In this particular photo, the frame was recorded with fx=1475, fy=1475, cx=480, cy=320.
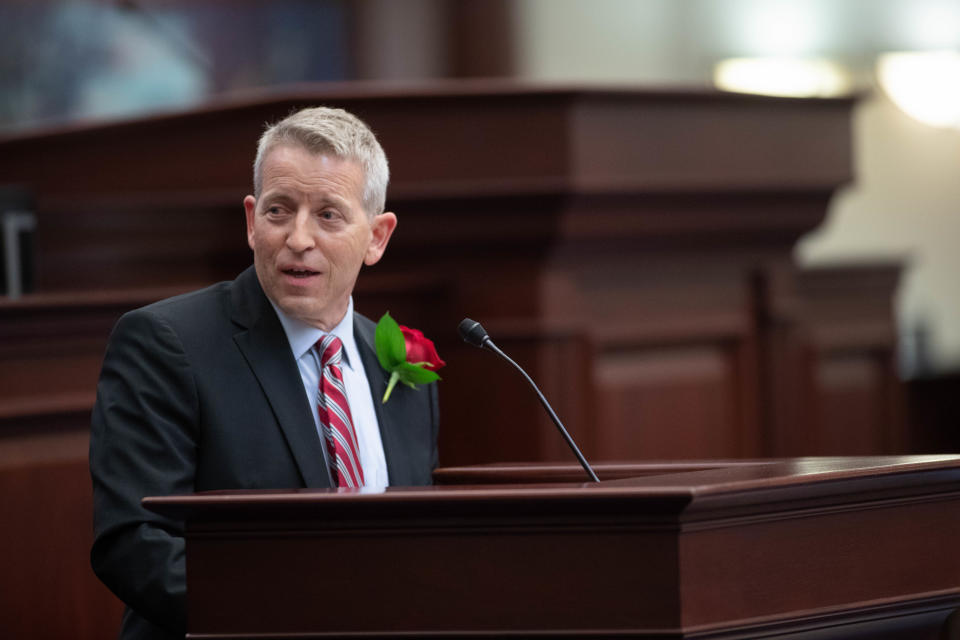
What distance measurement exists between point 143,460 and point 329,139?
546 millimetres

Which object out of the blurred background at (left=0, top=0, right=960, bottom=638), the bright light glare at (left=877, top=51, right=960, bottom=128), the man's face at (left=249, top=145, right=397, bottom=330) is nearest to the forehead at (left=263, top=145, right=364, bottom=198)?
the man's face at (left=249, top=145, right=397, bottom=330)

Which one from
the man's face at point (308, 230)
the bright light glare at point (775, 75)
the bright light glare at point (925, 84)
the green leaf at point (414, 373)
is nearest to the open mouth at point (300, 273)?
the man's face at point (308, 230)

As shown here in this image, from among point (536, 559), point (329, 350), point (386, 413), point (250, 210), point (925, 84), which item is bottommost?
point (536, 559)

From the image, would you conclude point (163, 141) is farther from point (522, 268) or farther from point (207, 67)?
point (207, 67)

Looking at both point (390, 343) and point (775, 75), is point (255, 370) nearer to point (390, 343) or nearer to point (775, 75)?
point (390, 343)

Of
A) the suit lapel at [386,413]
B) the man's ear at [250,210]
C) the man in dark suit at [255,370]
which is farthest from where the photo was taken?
the suit lapel at [386,413]

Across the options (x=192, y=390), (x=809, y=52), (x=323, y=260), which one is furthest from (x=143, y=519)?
(x=809, y=52)

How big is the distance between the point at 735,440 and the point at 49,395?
2.01 meters

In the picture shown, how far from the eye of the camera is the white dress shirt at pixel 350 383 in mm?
2299

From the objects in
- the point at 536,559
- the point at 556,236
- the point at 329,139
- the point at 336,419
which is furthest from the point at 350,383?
the point at 556,236

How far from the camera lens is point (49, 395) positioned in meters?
3.14

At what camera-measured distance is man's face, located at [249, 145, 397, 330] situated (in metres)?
2.20

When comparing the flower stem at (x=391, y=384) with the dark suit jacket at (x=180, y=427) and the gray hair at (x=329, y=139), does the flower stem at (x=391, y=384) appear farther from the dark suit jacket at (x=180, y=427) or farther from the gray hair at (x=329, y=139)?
the gray hair at (x=329, y=139)

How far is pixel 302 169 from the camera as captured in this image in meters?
2.19
